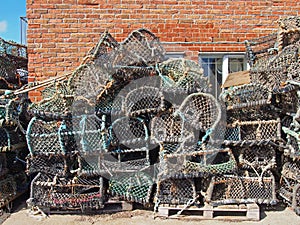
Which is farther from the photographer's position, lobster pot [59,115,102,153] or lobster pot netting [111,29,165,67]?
lobster pot netting [111,29,165,67]

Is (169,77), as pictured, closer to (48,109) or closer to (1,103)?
(48,109)

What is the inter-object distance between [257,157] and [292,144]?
412 mm

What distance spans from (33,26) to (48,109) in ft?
6.56

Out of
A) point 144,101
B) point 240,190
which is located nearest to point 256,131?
point 240,190

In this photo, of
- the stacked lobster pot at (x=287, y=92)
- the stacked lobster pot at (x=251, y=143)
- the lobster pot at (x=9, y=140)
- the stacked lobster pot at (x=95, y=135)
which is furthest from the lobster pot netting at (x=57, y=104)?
the stacked lobster pot at (x=287, y=92)

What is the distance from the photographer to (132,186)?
10.1 ft

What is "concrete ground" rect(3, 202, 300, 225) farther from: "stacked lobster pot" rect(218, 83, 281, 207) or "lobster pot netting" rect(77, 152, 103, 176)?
"lobster pot netting" rect(77, 152, 103, 176)

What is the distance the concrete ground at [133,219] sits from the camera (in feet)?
9.53

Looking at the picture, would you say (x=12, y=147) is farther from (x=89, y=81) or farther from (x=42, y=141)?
(x=89, y=81)

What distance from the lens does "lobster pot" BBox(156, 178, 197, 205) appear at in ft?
9.84

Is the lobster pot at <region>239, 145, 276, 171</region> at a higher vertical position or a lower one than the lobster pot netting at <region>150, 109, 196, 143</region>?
lower

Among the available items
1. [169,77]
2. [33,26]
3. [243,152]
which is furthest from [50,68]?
[243,152]

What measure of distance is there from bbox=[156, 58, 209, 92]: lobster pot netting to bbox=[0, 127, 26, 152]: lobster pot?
192 centimetres

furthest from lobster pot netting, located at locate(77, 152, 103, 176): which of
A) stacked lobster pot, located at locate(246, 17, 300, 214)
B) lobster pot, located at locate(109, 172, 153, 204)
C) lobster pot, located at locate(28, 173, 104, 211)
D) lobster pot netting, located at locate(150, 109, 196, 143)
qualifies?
stacked lobster pot, located at locate(246, 17, 300, 214)
